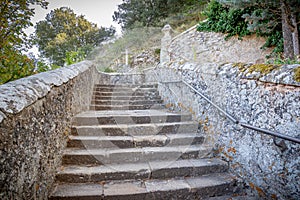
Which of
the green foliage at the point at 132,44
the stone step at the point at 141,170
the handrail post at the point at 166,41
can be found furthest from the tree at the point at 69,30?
the stone step at the point at 141,170

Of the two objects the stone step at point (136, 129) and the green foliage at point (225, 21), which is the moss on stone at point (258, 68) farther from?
the green foliage at point (225, 21)

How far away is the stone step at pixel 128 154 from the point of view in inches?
81.4

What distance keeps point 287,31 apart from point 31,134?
6.32 meters

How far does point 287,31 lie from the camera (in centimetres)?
495

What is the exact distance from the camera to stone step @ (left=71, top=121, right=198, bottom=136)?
2486mm

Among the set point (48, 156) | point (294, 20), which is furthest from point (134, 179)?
point (294, 20)

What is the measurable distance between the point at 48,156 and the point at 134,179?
907 millimetres

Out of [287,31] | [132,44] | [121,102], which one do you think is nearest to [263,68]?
[121,102]

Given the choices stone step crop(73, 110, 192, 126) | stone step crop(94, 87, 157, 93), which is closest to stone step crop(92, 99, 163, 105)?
stone step crop(94, 87, 157, 93)

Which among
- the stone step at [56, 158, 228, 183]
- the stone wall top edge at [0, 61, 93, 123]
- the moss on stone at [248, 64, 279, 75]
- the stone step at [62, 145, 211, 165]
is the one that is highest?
the moss on stone at [248, 64, 279, 75]

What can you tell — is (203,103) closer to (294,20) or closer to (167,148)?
(167,148)

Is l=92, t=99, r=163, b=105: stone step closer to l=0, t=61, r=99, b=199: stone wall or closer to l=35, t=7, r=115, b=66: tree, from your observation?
l=0, t=61, r=99, b=199: stone wall

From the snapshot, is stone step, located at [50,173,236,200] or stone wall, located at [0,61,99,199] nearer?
stone wall, located at [0,61,99,199]

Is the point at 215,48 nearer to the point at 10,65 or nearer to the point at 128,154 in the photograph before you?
the point at 128,154
